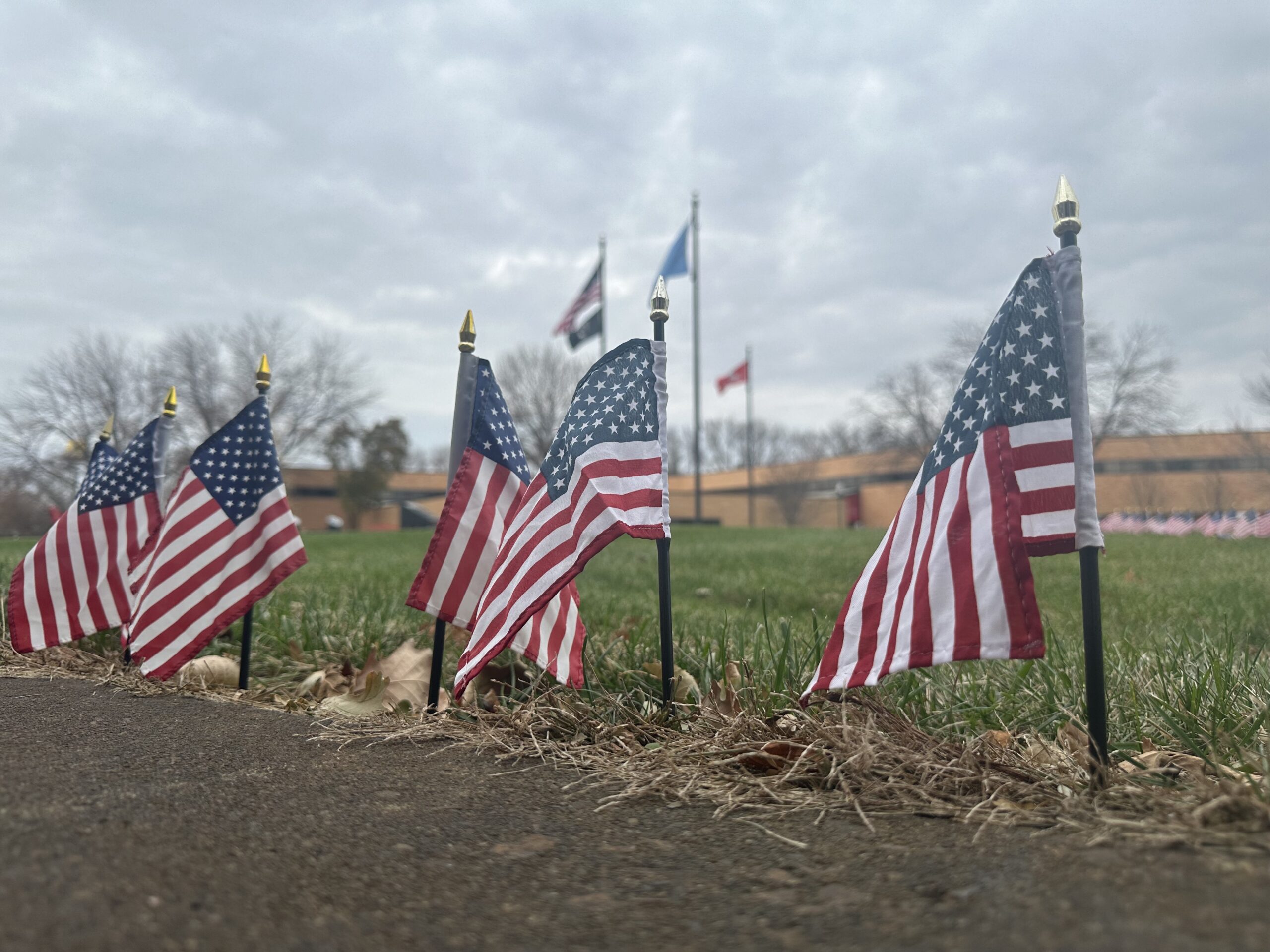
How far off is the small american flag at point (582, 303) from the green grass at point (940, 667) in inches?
588

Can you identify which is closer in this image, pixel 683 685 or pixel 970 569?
pixel 970 569

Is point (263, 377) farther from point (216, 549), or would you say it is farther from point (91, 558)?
point (91, 558)

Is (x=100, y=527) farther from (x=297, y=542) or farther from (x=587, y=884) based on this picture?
(x=587, y=884)

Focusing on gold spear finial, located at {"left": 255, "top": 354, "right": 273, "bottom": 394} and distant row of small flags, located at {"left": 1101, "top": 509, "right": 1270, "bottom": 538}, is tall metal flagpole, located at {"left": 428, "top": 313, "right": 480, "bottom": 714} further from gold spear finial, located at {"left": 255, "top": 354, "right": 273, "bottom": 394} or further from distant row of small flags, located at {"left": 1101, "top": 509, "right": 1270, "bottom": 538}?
distant row of small flags, located at {"left": 1101, "top": 509, "right": 1270, "bottom": 538}

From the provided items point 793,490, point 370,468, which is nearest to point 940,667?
point 370,468

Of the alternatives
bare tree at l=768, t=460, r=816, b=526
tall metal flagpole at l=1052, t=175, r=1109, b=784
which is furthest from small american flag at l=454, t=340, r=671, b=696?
bare tree at l=768, t=460, r=816, b=526

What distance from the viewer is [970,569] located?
2328mm

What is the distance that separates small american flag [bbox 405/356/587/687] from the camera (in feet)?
10.9

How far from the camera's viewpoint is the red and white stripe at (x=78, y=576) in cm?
450

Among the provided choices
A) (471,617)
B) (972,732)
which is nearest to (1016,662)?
(972,732)

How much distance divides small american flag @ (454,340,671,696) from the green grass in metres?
0.63

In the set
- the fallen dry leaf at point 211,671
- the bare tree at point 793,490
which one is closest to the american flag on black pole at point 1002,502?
the fallen dry leaf at point 211,671

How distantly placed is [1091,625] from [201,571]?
367cm

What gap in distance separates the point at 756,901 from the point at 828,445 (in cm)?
7427
